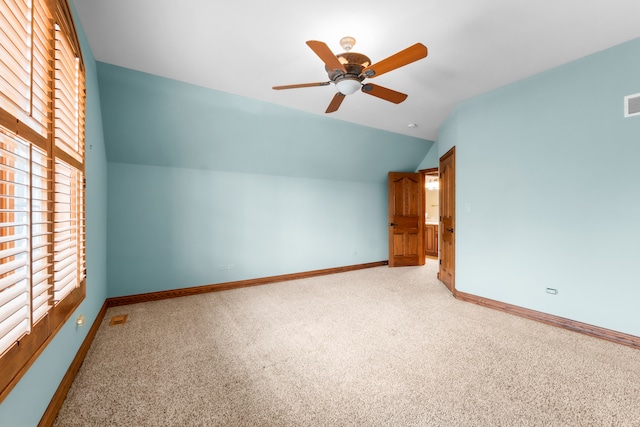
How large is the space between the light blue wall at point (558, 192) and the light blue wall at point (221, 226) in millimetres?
2439

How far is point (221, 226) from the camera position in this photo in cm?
438

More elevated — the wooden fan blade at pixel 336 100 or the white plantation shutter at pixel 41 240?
the wooden fan blade at pixel 336 100

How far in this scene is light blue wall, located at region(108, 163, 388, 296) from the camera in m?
3.76

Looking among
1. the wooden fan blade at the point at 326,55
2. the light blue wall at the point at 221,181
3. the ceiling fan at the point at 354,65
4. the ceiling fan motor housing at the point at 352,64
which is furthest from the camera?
the light blue wall at the point at 221,181

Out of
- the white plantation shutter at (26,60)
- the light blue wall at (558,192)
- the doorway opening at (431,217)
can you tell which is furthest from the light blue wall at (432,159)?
the white plantation shutter at (26,60)

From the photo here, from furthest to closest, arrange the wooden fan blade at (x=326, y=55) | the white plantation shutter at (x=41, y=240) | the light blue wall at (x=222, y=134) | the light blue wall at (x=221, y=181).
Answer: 1. the light blue wall at (x=221, y=181)
2. the light blue wall at (x=222, y=134)
3. the wooden fan blade at (x=326, y=55)
4. the white plantation shutter at (x=41, y=240)

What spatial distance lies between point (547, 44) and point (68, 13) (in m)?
3.79

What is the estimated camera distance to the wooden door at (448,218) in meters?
4.08

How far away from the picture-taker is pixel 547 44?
8.35ft

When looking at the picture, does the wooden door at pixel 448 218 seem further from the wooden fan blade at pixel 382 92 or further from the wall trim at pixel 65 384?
the wall trim at pixel 65 384

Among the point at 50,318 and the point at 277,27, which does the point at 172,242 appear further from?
the point at 277,27

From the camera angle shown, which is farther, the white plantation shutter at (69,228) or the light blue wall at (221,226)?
the light blue wall at (221,226)

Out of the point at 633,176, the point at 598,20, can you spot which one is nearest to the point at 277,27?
the point at 598,20

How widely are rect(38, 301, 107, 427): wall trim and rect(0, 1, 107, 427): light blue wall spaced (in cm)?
4
